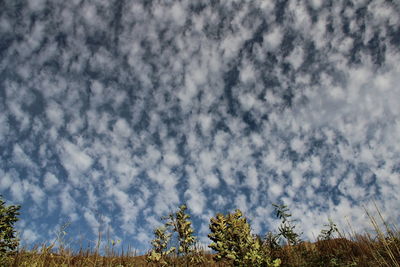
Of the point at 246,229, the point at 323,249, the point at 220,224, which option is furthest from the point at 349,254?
the point at 246,229

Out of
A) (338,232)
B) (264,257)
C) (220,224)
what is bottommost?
(264,257)

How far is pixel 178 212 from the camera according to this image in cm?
1135

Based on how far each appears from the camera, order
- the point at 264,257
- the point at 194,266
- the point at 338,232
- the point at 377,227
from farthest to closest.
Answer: the point at 338,232
the point at 194,266
the point at 264,257
the point at 377,227

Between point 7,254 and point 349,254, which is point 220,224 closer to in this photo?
point 349,254

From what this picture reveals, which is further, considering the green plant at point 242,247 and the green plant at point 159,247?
the green plant at point 159,247

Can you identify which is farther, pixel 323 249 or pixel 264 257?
pixel 323 249

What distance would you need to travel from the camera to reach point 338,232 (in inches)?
364

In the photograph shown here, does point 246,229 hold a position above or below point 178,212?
below

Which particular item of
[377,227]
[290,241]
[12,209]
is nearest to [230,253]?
[290,241]

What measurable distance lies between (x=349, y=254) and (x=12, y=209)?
14372 mm

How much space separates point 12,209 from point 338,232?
1109cm

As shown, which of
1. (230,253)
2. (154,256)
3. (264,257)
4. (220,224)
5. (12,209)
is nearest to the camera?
(264,257)

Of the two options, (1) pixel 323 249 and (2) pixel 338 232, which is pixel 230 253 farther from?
(1) pixel 323 249

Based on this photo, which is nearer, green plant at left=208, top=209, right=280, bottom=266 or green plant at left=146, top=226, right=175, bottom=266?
green plant at left=208, top=209, right=280, bottom=266
